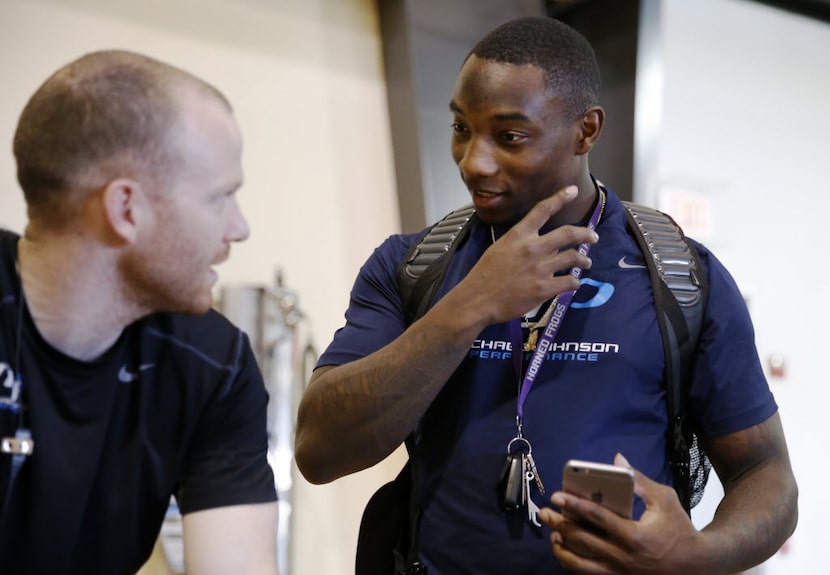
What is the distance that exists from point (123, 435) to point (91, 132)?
0.47 meters

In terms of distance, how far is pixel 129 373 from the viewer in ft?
4.76

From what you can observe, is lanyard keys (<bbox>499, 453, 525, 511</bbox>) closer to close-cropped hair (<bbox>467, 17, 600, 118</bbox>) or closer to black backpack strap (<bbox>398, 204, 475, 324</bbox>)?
black backpack strap (<bbox>398, 204, 475, 324</bbox>)

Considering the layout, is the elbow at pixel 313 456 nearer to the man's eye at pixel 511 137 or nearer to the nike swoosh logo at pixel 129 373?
the nike swoosh logo at pixel 129 373

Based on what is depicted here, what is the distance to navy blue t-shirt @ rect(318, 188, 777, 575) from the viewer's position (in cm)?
166

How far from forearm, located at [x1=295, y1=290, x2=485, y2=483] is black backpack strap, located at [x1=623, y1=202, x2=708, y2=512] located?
14.6 inches

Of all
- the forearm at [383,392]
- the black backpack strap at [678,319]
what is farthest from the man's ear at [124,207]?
the black backpack strap at [678,319]

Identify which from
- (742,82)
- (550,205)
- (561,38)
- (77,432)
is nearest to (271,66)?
(561,38)

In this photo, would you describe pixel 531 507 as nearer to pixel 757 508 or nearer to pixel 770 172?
pixel 757 508

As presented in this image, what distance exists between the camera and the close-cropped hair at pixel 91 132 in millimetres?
1314

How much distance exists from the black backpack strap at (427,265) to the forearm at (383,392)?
16cm

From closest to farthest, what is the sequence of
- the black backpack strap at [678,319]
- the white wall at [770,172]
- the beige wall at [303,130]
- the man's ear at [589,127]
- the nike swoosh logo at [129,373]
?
1. the nike swoosh logo at [129,373]
2. the black backpack strap at [678,319]
3. the man's ear at [589,127]
4. the beige wall at [303,130]
5. the white wall at [770,172]

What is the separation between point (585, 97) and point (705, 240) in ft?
8.67

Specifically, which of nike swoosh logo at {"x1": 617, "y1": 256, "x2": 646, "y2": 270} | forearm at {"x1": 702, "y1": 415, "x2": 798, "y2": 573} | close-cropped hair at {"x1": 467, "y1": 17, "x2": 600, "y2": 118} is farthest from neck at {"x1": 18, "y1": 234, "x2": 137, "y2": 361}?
forearm at {"x1": 702, "y1": 415, "x2": 798, "y2": 573}

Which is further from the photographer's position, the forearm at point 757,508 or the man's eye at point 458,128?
the man's eye at point 458,128
